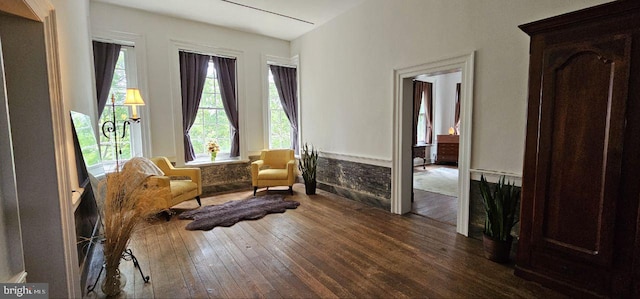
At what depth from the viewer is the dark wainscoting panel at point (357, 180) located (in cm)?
399

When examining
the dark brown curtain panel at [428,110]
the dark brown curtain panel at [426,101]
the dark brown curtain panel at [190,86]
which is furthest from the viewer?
the dark brown curtain panel at [428,110]

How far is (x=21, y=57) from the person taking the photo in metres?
1.48

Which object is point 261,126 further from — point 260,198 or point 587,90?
point 587,90

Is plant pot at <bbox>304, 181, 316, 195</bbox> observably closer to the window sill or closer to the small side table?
the window sill

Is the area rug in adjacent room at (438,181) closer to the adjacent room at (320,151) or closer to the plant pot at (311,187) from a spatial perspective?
the adjacent room at (320,151)

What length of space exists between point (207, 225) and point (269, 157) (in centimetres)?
207

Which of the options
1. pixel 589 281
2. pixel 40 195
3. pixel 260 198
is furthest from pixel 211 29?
pixel 589 281

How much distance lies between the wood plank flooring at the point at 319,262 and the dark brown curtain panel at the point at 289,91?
→ 9.08 feet

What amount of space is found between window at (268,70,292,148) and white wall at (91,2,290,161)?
486 mm

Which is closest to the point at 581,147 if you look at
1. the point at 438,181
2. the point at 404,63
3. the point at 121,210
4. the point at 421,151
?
the point at 404,63

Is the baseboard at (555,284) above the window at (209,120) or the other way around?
the other way around

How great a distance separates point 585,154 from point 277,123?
494 centimetres

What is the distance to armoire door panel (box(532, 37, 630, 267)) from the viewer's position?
5.78 ft

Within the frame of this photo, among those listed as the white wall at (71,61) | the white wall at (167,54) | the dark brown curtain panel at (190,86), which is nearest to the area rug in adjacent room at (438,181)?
the white wall at (167,54)
